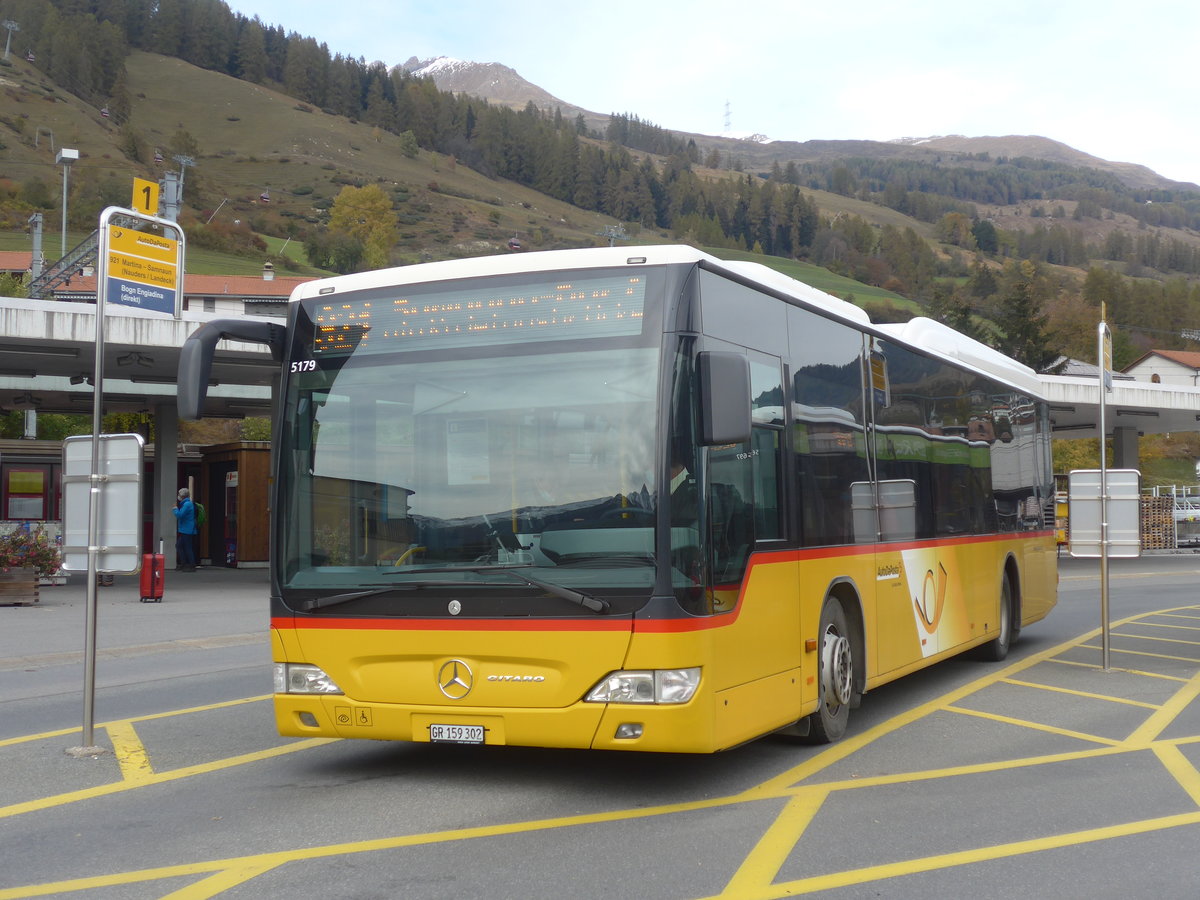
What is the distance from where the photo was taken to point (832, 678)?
844cm

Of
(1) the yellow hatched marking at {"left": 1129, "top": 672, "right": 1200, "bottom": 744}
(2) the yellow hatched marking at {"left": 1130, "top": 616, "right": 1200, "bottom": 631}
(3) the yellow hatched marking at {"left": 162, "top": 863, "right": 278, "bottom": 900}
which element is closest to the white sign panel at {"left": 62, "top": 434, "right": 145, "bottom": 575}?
(3) the yellow hatched marking at {"left": 162, "top": 863, "right": 278, "bottom": 900}

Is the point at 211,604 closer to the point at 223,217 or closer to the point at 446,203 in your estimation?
the point at 223,217

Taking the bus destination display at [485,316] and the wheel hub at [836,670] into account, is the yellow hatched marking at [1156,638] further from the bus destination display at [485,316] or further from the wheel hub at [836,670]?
the bus destination display at [485,316]

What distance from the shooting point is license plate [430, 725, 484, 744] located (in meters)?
6.78

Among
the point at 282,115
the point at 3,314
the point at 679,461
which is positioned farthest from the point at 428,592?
the point at 282,115

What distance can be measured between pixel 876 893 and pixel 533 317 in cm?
333

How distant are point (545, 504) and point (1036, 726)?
4.69 metres

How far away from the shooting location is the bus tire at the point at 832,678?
833 cm

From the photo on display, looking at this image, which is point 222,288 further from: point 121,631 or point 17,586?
point 121,631

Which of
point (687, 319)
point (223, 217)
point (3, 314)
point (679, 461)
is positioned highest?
point (223, 217)

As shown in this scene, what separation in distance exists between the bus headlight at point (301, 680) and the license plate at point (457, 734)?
2.08ft

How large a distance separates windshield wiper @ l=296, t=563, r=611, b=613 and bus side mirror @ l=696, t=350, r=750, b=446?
3.18 ft

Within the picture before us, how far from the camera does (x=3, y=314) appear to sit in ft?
78.3

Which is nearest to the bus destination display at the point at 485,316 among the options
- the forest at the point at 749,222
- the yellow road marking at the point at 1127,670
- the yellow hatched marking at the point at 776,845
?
the yellow hatched marking at the point at 776,845
